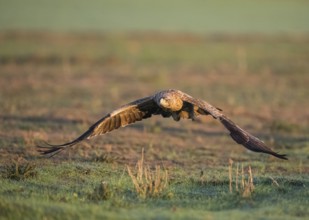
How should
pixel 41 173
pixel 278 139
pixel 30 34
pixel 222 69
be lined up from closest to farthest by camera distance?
1. pixel 41 173
2. pixel 278 139
3. pixel 222 69
4. pixel 30 34

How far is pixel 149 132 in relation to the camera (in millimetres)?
12930

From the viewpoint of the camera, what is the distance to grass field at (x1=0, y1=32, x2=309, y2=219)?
24.6 ft

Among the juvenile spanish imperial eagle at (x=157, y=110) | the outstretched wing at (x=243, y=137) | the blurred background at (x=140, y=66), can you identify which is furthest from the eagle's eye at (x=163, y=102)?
the blurred background at (x=140, y=66)

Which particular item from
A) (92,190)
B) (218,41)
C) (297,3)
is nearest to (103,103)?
(92,190)

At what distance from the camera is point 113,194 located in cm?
775

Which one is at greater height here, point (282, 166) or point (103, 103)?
point (103, 103)

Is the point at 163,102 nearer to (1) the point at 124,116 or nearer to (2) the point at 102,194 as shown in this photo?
(1) the point at 124,116

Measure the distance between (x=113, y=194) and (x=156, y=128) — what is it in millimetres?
5350

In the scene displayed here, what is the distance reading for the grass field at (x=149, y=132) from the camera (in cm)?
750

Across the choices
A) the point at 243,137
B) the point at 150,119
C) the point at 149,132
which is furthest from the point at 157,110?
the point at 150,119

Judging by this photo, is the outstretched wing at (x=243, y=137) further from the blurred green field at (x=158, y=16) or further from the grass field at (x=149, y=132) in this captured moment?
the blurred green field at (x=158, y=16)

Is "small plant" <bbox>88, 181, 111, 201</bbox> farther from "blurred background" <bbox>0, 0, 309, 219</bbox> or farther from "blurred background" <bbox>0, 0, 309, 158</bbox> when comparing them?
"blurred background" <bbox>0, 0, 309, 158</bbox>

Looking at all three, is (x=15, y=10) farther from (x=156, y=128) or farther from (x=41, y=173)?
(x=41, y=173)

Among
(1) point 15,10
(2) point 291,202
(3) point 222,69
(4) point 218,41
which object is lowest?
(2) point 291,202
